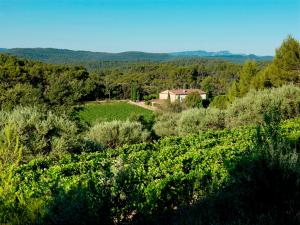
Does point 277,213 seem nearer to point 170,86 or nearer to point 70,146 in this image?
point 70,146

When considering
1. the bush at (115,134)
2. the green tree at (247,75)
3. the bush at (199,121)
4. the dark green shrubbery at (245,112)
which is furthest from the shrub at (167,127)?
the green tree at (247,75)

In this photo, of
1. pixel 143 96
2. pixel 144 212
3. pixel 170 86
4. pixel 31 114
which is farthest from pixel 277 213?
pixel 170 86

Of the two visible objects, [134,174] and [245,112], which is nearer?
[134,174]

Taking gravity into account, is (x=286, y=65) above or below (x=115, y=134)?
above

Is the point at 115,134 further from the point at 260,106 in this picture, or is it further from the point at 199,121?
the point at 260,106

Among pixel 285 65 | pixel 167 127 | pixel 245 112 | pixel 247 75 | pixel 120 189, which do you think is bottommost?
pixel 167 127

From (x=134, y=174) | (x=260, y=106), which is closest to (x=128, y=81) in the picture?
(x=260, y=106)

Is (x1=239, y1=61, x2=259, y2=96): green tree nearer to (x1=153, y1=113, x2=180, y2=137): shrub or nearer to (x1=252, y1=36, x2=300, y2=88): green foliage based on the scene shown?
(x1=252, y1=36, x2=300, y2=88): green foliage
